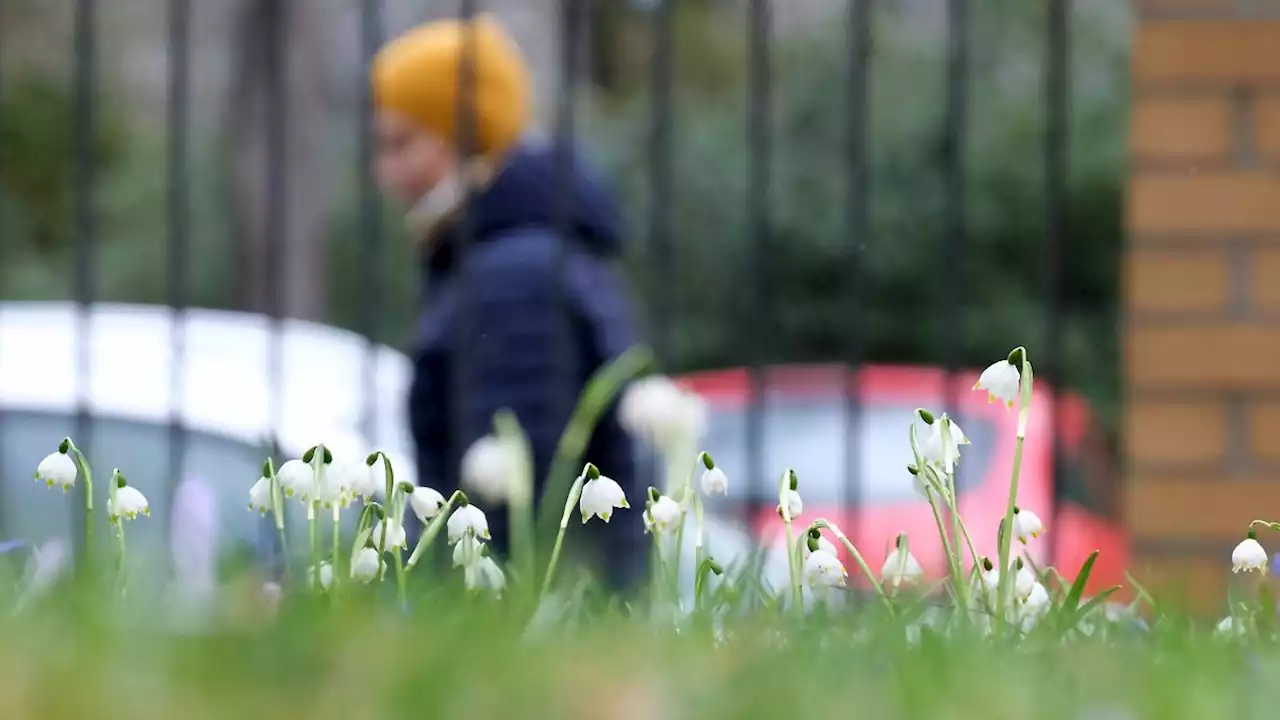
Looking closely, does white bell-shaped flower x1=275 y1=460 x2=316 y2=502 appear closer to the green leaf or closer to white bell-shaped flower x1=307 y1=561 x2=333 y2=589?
white bell-shaped flower x1=307 y1=561 x2=333 y2=589

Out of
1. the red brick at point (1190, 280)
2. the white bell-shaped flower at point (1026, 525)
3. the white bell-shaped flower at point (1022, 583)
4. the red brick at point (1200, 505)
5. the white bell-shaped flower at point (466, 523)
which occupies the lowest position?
the red brick at point (1200, 505)

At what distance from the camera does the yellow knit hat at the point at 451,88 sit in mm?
3453

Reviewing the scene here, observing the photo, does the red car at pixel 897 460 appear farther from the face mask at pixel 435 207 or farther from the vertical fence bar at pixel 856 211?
the vertical fence bar at pixel 856 211

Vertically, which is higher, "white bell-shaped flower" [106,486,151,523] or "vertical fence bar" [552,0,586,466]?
"vertical fence bar" [552,0,586,466]

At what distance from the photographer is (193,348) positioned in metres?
4.21

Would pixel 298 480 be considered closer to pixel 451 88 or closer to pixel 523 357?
pixel 523 357

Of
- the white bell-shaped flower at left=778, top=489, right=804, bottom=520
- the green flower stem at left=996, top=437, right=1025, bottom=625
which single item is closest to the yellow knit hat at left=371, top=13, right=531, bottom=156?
the white bell-shaped flower at left=778, top=489, right=804, bottom=520

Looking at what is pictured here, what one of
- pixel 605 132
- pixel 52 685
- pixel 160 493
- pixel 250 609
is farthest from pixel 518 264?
pixel 605 132

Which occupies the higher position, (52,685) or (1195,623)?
(52,685)

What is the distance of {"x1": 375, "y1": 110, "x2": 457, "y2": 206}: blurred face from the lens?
3529 mm

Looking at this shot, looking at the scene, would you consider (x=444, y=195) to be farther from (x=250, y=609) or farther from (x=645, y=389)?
(x=250, y=609)

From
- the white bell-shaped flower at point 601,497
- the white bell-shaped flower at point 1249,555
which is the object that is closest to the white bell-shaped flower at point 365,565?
the white bell-shaped flower at point 601,497

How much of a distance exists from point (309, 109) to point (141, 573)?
9.66 m

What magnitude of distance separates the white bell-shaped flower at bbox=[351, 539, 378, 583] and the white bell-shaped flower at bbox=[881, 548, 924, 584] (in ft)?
1.57
